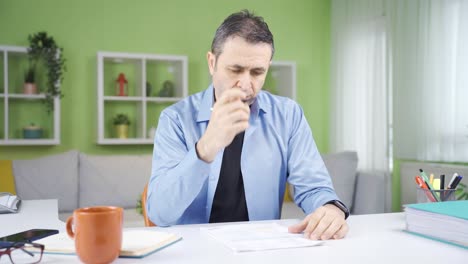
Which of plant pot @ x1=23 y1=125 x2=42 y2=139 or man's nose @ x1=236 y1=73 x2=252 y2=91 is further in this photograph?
plant pot @ x1=23 y1=125 x2=42 y2=139

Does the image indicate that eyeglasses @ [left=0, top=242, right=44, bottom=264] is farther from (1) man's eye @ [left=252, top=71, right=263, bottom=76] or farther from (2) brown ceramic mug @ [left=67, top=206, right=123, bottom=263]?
(1) man's eye @ [left=252, top=71, right=263, bottom=76]

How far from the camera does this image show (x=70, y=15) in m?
4.23

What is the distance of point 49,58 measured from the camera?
396 centimetres

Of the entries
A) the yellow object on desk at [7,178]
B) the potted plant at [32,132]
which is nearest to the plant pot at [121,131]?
the potted plant at [32,132]

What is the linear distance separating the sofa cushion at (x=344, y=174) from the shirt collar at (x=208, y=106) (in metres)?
2.37

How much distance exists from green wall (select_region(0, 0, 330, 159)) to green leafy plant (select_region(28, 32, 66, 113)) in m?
0.19

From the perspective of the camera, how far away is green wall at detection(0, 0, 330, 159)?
4.15m

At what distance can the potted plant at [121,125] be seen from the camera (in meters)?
4.22

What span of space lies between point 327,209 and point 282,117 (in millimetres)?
564

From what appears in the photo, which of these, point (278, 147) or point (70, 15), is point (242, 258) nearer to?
point (278, 147)

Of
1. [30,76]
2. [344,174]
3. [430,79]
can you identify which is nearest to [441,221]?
[430,79]

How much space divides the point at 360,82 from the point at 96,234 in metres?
3.92

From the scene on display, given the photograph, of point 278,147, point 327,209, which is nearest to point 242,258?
point 327,209

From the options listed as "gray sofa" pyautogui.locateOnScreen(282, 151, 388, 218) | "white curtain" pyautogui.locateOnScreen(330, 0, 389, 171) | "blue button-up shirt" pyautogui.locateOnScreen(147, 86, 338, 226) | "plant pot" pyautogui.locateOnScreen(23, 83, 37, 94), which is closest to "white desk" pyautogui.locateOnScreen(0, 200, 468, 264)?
"blue button-up shirt" pyautogui.locateOnScreen(147, 86, 338, 226)
